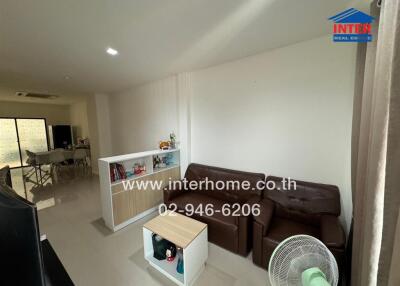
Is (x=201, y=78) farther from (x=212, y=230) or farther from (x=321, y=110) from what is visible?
(x=212, y=230)

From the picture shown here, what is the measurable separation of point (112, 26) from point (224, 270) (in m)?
2.82

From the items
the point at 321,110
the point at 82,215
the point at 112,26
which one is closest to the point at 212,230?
the point at 321,110

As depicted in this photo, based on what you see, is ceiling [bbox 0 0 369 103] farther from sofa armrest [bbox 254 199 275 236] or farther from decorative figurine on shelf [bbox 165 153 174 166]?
sofa armrest [bbox 254 199 275 236]

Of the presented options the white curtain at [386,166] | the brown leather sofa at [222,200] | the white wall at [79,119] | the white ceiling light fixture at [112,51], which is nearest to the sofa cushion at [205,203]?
the brown leather sofa at [222,200]

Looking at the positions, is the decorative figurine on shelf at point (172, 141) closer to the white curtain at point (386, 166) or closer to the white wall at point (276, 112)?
the white wall at point (276, 112)

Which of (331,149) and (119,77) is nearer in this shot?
(331,149)

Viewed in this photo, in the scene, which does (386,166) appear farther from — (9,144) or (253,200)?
(9,144)

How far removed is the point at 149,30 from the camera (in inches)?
69.7

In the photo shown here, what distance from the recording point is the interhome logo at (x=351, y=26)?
1.44 metres

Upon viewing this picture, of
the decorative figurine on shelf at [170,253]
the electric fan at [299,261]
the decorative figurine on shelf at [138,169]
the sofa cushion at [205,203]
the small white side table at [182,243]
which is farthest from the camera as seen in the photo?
the decorative figurine on shelf at [138,169]

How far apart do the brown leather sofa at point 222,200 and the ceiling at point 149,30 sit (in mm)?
1775

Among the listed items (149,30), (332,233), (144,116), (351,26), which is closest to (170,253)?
(332,233)

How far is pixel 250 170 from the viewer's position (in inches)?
102

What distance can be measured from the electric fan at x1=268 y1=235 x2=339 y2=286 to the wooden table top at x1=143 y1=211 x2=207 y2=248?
0.79 meters
